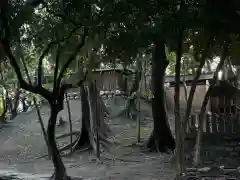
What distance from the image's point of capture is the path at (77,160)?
A: 34.7 ft

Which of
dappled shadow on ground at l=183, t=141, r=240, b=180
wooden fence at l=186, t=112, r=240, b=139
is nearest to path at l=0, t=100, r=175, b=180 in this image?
dappled shadow on ground at l=183, t=141, r=240, b=180

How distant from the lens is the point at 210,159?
32.9ft

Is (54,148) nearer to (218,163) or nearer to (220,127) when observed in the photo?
(218,163)

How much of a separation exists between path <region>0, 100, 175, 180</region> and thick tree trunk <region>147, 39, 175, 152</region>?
2.00ft

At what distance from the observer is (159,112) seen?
45.2 feet

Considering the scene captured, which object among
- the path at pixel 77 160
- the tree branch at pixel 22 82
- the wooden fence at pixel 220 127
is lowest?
the path at pixel 77 160

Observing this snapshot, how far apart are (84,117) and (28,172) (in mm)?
3507

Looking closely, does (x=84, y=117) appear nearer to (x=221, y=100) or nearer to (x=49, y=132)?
(x=221, y=100)

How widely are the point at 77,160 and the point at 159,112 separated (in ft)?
10.4

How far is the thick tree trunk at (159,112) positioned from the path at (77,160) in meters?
0.61

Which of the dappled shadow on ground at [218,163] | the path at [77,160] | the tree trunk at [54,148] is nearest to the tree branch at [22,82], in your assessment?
the tree trunk at [54,148]

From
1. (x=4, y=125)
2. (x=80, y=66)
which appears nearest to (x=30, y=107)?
(x=4, y=125)

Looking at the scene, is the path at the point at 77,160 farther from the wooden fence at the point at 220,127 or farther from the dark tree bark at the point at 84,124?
the wooden fence at the point at 220,127

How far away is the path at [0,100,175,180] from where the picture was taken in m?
10.6
